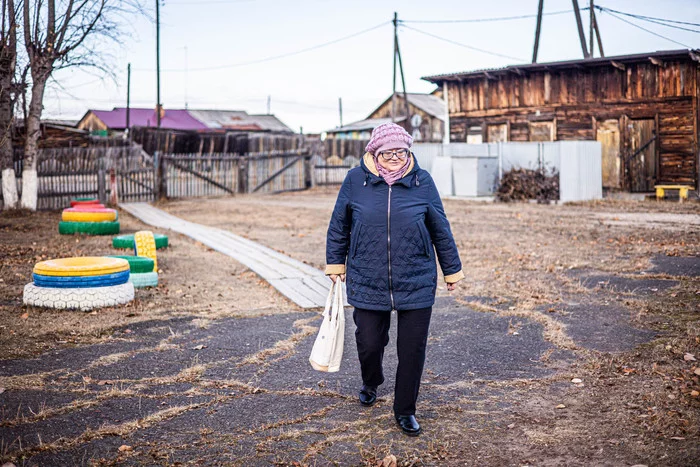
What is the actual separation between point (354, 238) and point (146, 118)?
62.8 meters

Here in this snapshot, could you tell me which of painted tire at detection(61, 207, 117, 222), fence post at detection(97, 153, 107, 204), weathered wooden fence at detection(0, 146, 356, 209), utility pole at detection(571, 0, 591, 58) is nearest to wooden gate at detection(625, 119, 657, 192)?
utility pole at detection(571, 0, 591, 58)

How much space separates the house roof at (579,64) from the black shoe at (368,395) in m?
23.5

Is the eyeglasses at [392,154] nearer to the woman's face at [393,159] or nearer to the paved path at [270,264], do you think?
the woman's face at [393,159]

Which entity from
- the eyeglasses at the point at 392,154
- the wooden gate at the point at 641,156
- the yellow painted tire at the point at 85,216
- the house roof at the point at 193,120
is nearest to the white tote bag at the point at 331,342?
the eyeglasses at the point at 392,154

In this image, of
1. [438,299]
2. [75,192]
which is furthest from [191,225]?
[438,299]

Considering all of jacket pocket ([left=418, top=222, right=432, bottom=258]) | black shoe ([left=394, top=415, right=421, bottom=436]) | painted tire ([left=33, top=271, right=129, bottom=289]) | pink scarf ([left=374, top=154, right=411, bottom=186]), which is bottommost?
black shoe ([left=394, top=415, right=421, bottom=436])

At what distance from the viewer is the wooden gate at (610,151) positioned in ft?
88.8

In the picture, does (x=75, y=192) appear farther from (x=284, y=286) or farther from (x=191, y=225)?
(x=284, y=286)

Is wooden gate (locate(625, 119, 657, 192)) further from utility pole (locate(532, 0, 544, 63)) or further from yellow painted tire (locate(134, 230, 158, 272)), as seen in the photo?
yellow painted tire (locate(134, 230, 158, 272))

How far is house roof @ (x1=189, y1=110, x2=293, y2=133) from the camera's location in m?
67.5

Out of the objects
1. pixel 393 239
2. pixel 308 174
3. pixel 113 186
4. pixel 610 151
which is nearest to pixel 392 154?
pixel 393 239

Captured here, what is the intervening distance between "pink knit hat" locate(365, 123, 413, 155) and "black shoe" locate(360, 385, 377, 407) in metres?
1.57

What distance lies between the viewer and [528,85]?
29609mm

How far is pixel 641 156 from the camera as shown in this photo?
26453 mm
